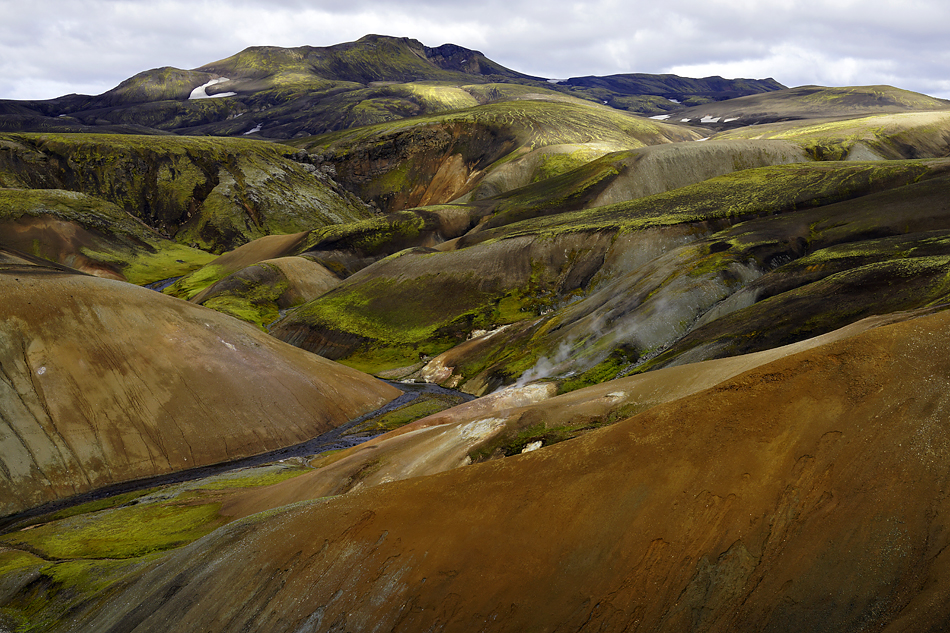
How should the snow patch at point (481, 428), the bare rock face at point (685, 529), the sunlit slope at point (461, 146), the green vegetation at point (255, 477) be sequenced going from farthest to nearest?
the sunlit slope at point (461, 146) → the green vegetation at point (255, 477) → the snow patch at point (481, 428) → the bare rock face at point (685, 529)

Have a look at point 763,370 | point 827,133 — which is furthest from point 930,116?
point 763,370

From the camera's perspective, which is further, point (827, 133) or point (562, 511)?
point (827, 133)

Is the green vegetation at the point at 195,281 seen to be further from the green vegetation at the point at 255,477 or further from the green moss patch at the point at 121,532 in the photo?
the green moss patch at the point at 121,532

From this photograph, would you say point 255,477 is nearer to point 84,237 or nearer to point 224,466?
point 224,466

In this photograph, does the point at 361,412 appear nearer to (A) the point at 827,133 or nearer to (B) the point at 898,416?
(B) the point at 898,416

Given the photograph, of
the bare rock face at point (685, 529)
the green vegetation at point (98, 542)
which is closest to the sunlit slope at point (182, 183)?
the green vegetation at point (98, 542)

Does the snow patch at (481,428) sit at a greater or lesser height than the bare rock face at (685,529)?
lesser

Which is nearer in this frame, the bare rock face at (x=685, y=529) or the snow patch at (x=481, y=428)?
the bare rock face at (x=685, y=529)

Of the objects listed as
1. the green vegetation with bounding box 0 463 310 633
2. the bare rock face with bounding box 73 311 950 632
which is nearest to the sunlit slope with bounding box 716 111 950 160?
the green vegetation with bounding box 0 463 310 633
